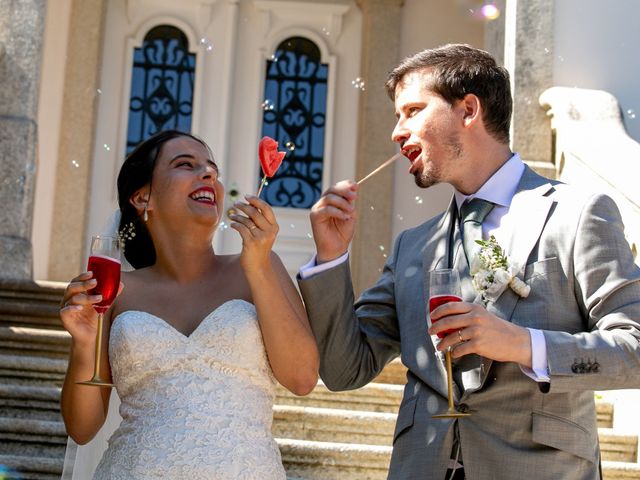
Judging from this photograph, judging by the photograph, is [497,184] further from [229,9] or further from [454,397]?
[229,9]

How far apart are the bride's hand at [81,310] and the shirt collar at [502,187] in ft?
4.02

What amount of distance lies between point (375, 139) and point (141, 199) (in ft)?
20.9

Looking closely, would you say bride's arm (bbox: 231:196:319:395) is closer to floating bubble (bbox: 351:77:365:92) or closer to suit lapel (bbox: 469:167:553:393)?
suit lapel (bbox: 469:167:553:393)

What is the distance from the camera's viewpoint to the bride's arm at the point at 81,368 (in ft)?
11.1

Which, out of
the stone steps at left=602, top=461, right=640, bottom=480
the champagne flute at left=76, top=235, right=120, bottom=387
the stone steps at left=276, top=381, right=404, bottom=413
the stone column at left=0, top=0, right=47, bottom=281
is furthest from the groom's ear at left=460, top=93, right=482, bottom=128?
the stone column at left=0, top=0, right=47, bottom=281

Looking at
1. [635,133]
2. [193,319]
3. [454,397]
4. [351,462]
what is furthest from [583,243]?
[635,133]

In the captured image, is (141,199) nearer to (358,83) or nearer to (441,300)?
(441,300)

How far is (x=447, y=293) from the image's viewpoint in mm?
2912

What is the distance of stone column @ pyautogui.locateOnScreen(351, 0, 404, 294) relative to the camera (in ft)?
33.3

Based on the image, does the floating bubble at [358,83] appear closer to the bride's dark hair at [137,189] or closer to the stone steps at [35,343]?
the stone steps at [35,343]

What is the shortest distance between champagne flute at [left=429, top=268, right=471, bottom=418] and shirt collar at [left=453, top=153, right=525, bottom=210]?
1.58 feet

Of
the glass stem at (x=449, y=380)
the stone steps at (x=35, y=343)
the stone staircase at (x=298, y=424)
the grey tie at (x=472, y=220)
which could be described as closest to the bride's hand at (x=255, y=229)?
the grey tie at (x=472, y=220)

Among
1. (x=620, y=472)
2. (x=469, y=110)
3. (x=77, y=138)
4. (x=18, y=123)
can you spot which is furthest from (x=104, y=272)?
(x=77, y=138)

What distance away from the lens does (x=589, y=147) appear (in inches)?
271
